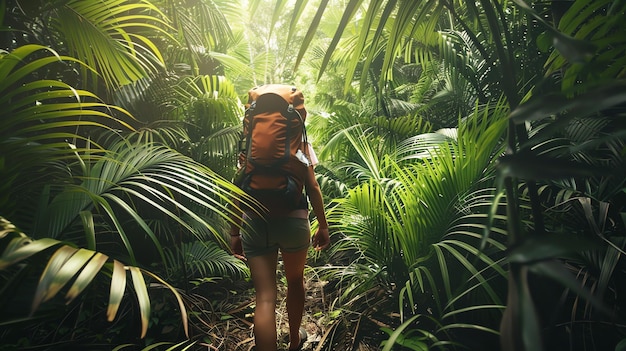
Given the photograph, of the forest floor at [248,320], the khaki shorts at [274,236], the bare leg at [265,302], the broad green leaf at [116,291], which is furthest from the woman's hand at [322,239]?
the broad green leaf at [116,291]

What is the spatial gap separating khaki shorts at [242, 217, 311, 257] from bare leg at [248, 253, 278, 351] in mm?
41

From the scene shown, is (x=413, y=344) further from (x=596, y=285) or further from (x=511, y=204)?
(x=511, y=204)

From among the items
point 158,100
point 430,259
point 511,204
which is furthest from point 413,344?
point 158,100

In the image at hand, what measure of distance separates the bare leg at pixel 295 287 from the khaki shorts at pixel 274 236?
52mm

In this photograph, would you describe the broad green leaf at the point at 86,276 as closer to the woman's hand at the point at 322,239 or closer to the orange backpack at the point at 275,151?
the orange backpack at the point at 275,151

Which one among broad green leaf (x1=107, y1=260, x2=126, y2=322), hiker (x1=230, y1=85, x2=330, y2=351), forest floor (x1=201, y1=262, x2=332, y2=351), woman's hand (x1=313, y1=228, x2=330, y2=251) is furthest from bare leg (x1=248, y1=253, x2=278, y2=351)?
broad green leaf (x1=107, y1=260, x2=126, y2=322)

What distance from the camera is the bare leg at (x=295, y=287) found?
1426 millimetres

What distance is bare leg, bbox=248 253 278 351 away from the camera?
125cm

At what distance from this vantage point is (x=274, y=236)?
1.36 meters

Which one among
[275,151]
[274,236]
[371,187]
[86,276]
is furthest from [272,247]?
[86,276]

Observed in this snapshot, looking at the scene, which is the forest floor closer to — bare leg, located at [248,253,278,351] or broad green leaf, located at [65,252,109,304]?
bare leg, located at [248,253,278,351]

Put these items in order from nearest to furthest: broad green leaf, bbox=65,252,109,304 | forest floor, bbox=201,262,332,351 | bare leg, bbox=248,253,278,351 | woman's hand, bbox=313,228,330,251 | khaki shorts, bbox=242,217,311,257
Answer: broad green leaf, bbox=65,252,109,304, bare leg, bbox=248,253,278,351, khaki shorts, bbox=242,217,311,257, woman's hand, bbox=313,228,330,251, forest floor, bbox=201,262,332,351

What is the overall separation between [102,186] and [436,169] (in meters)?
1.24

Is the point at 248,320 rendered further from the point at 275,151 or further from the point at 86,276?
the point at 86,276
